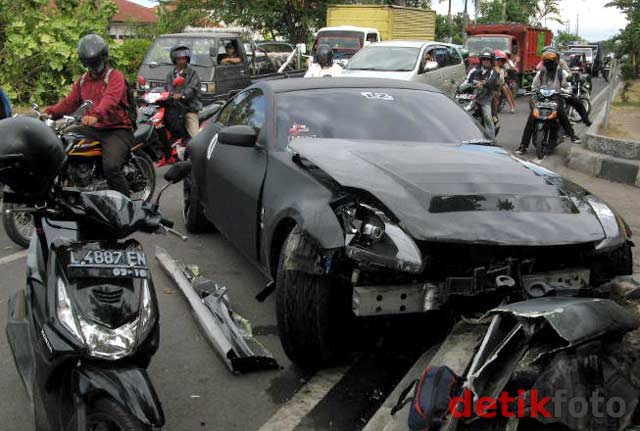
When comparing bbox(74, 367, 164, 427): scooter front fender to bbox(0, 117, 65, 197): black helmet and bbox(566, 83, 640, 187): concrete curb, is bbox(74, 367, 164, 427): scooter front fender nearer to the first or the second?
bbox(0, 117, 65, 197): black helmet

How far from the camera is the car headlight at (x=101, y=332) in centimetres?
260

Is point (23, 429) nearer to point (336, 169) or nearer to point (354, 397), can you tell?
point (354, 397)

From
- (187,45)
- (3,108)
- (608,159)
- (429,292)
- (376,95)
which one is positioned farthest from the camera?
(187,45)

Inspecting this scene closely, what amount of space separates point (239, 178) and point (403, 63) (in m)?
10.8

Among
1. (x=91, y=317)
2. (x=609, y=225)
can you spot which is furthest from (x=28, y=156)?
(x=609, y=225)

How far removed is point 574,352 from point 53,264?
1982 millimetres

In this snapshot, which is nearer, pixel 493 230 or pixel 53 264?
pixel 53 264

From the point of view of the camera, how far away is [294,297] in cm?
386

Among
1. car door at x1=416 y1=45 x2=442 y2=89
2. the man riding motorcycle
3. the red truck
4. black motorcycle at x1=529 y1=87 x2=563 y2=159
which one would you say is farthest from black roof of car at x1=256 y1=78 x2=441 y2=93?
the red truck

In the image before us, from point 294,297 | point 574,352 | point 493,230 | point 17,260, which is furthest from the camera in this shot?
point 17,260

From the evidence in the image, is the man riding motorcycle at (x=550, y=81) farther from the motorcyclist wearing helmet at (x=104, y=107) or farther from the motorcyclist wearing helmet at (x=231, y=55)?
the motorcyclist wearing helmet at (x=104, y=107)

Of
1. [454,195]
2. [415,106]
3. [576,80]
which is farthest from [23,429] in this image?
[576,80]

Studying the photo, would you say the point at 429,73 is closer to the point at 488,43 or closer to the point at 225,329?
the point at 488,43

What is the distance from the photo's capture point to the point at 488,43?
26062 millimetres
